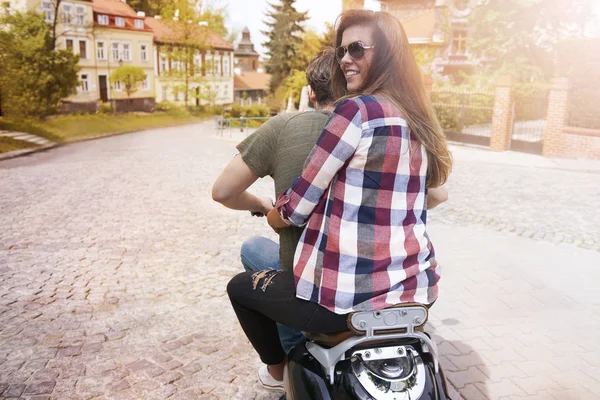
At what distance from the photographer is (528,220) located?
330 inches

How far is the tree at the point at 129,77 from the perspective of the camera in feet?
104

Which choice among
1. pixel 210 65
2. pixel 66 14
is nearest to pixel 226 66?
pixel 210 65

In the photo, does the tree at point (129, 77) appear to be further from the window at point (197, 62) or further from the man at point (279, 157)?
the man at point (279, 157)

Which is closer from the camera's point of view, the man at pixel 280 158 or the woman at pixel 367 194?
the woman at pixel 367 194

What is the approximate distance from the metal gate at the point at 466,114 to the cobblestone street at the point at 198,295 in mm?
9540

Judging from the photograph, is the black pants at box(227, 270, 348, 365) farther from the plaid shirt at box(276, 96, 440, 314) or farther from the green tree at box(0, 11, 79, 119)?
the green tree at box(0, 11, 79, 119)

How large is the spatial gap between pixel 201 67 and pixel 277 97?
11.5 meters

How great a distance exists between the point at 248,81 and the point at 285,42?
22546 millimetres

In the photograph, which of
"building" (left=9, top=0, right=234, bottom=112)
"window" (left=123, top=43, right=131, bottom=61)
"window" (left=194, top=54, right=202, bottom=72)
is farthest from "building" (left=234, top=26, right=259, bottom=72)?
"window" (left=123, top=43, right=131, bottom=61)

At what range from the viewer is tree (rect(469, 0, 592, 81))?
2609 cm

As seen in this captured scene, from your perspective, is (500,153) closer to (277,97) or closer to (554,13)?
(554,13)

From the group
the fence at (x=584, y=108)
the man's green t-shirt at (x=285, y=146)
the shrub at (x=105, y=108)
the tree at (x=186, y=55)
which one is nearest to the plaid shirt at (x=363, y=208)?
the man's green t-shirt at (x=285, y=146)

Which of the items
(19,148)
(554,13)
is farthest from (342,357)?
(554,13)

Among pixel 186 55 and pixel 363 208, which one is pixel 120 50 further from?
pixel 363 208
